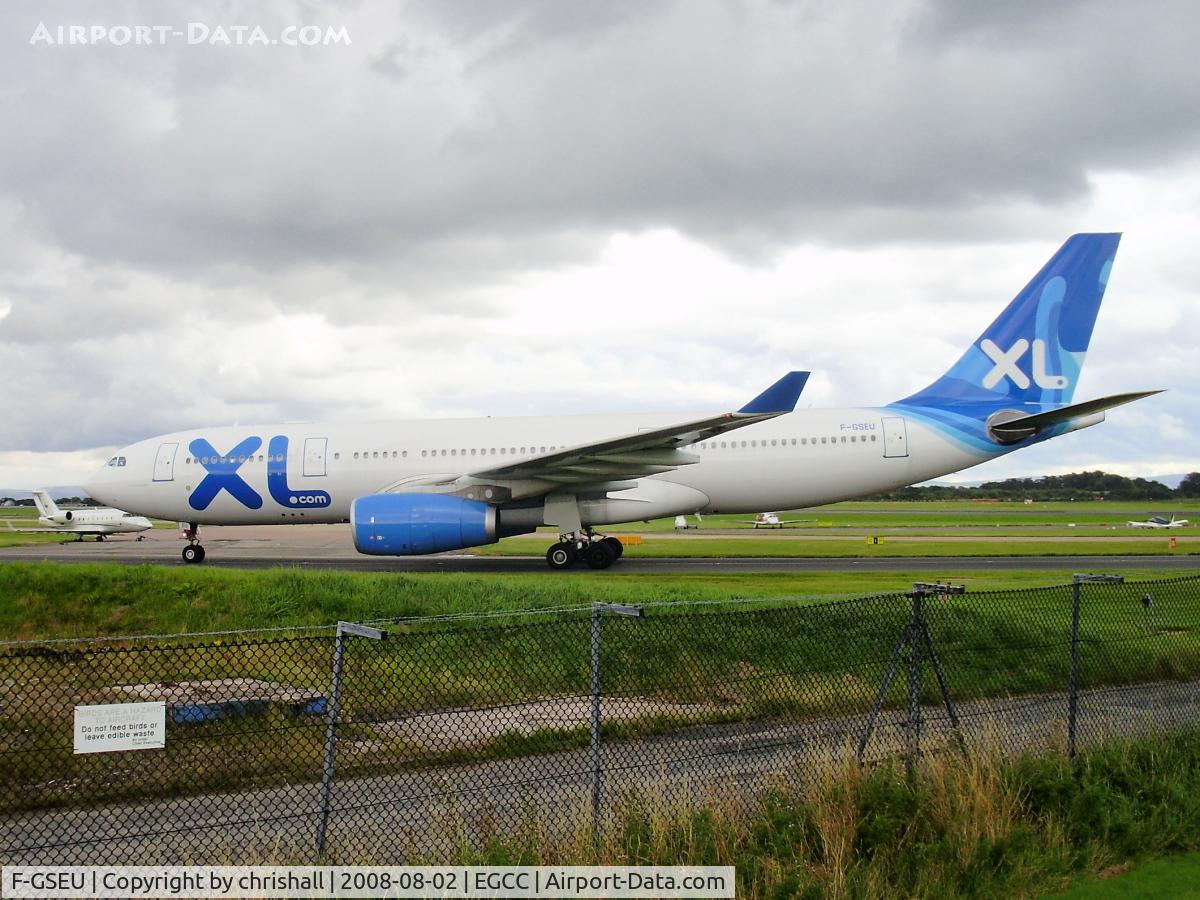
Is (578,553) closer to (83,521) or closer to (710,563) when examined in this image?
(710,563)

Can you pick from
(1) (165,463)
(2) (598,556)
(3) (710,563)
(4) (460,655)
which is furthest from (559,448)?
(4) (460,655)

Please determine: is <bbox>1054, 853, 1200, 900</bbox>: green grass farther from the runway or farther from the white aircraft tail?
the white aircraft tail

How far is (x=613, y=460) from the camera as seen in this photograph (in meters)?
19.6

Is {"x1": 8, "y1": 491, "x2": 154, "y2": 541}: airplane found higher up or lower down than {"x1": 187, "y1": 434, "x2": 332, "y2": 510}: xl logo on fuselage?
lower down

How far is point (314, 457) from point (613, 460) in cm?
800

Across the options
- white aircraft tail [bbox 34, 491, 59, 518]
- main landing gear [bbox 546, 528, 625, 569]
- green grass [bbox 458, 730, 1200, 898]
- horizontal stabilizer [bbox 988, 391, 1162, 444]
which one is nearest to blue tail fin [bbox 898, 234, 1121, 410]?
horizontal stabilizer [bbox 988, 391, 1162, 444]

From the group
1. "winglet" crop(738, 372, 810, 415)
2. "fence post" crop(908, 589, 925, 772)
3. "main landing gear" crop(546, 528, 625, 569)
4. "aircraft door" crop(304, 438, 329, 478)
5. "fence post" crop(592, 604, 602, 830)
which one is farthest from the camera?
"aircraft door" crop(304, 438, 329, 478)

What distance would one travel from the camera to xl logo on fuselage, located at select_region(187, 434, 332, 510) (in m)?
22.8

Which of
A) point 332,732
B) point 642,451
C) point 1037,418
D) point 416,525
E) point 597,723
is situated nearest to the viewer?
point 332,732

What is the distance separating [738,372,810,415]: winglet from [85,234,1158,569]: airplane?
3.21 m

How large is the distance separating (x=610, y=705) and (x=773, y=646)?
105 inches

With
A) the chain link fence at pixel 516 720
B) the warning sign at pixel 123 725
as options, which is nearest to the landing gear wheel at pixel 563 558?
the chain link fence at pixel 516 720

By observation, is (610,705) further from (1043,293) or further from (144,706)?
(1043,293)

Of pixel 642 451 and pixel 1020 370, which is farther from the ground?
pixel 1020 370
